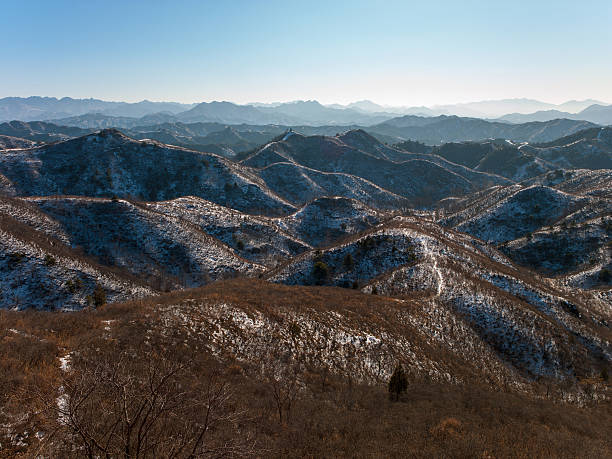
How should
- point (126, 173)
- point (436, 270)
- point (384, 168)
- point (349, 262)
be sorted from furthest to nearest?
point (384, 168) < point (126, 173) < point (349, 262) < point (436, 270)

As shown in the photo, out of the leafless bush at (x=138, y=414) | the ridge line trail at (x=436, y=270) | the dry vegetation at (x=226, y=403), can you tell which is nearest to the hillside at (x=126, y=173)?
the ridge line trail at (x=436, y=270)

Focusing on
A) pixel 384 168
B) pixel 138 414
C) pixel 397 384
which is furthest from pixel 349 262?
pixel 384 168

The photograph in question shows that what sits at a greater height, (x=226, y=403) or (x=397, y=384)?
(x=226, y=403)

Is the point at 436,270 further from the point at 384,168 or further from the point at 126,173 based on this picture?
the point at 384,168

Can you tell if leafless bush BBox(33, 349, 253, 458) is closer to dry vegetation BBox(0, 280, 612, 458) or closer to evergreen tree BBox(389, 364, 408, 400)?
dry vegetation BBox(0, 280, 612, 458)

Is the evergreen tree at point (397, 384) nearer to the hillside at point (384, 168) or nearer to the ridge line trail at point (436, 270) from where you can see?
the ridge line trail at point (436, 270)

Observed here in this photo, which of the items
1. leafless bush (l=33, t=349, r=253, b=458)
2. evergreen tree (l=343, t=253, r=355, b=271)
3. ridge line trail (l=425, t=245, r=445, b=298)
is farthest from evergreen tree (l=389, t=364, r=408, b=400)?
evergreen tree (l=343, t=253, r=355, b=271)

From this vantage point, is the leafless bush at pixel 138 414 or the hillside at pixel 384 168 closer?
the leafless bush at pixel 138 414

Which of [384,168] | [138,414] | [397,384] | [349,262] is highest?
[138,414]

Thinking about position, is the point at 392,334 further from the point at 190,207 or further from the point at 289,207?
the point at 289,207
